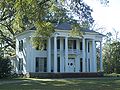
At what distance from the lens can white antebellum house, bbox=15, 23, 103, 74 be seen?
4378 centimetres

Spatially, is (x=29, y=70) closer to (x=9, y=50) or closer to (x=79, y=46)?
(x=79, y=46)

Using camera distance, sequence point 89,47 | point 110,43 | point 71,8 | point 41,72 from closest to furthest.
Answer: point 71,8, point 41,72, point 89,47, point 110,43

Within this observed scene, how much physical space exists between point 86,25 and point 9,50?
44819 millimetres

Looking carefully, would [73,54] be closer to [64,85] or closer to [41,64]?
[41,64]

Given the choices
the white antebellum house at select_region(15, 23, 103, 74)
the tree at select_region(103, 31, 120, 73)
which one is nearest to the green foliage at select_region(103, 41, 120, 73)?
the tree at select_region(103, 31, 120, 73)

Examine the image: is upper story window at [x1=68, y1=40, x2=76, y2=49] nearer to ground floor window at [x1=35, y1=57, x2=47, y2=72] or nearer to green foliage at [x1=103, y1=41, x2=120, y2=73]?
ground floor window at [x1=35, y1=57, x2=47, y2=72]

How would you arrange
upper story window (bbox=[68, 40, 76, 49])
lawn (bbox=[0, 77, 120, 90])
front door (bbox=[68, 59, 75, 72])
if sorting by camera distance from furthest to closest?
upper story window (bbox=[68, 40, 76, 49])
front door (bbox=[68, 59, 75, 72])
lawn (bbox=[0, 77, 120, 90])

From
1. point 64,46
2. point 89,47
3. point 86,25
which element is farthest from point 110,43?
point 86,25

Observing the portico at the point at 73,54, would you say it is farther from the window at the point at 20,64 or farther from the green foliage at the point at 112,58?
the green foliage at the point at 112,58

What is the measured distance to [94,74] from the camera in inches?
1769

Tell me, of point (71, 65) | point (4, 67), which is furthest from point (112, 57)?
point (4, 67)

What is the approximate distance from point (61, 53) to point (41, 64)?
320 centimetres

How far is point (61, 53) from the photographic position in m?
45.2

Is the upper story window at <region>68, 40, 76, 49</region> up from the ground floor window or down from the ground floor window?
up
